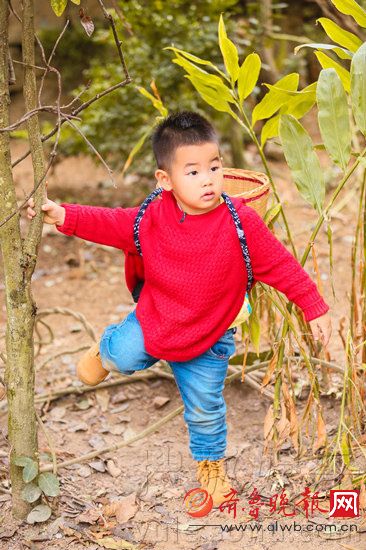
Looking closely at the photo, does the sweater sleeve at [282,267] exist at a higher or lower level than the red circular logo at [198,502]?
higher

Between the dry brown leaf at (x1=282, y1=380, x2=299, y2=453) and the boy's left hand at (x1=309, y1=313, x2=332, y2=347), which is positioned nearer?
the boy's left hand at (x1=309, y1=313, x2=332, y2=347)

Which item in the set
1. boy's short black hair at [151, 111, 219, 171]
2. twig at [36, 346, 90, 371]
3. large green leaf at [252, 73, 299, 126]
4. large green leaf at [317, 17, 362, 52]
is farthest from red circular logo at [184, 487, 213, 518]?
large green leaf at [317, 17, 362, 52]

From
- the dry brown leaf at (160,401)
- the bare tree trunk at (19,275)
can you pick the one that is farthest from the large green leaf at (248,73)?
the dry brown leaf at (160,401)

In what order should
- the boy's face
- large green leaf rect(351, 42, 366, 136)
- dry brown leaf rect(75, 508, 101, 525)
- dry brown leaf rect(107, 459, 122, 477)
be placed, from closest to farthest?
large green leaf rect(351, 42, 366, 136), the boy's face, dry brown leaf rect(75, 508, 101, 525), dry brown leaf rect(107, 459, 122, 477)

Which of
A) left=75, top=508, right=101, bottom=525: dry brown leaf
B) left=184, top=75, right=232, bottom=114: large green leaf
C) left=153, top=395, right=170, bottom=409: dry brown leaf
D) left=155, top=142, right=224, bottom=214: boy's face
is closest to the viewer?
left=155, top=142, right=224, bottom=214: boy's face

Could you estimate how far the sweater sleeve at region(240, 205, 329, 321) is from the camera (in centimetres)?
194

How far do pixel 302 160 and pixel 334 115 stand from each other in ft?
0.45

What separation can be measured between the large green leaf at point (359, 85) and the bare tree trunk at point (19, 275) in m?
0.74

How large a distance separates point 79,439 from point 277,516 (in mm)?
748

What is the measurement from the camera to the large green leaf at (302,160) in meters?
1.93

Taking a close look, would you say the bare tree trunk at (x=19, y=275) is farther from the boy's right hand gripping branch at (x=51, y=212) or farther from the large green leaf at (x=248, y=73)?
the large green leaf at (x=248, y=73)

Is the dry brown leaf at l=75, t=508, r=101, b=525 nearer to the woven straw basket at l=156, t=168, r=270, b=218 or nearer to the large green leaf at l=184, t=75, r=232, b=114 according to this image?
the woven straw basket at l=156, t=168, r=270, b=218

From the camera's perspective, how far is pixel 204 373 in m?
2.08

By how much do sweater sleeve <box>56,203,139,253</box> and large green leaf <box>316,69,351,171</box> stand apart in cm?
53
